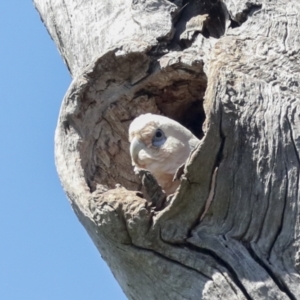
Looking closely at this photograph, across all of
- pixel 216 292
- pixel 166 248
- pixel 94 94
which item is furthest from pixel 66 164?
pixel 216 292

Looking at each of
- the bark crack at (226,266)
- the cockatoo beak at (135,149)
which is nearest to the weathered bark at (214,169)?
the bark crack at (226,266)

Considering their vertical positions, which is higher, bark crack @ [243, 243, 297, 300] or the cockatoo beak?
the cockatoo beak

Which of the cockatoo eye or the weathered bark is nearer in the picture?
the weathered bark

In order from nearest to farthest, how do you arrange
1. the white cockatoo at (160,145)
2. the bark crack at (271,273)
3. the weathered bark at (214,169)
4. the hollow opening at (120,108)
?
the bark crack at (271,273) → the weathered bark at (214,169) → the hollow opening at (120,108) → the white cockatoo at (160,145)

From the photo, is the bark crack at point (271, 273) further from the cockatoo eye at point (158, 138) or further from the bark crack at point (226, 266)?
the cockatoo eye at point (158, 138)

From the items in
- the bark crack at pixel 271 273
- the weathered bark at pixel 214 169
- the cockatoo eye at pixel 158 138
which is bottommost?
the bark crack at pixel 271 273

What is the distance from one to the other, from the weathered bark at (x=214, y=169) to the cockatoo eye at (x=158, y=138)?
0.31 metres

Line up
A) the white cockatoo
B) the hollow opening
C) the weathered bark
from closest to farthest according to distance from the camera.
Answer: the weathered bark, the hollow opening, the white cockatoo

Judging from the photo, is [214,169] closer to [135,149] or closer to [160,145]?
[135,149]

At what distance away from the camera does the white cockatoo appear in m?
3.13

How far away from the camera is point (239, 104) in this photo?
2.35 m

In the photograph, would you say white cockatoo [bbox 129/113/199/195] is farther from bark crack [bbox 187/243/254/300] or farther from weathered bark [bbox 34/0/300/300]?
bark crack [bbox 187/243/254/300]

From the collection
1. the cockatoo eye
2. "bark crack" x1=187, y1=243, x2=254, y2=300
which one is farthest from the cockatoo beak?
"bark crack" x1=187, y1=243, x2=254, y2=300

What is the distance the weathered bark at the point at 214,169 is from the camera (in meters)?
2.23
